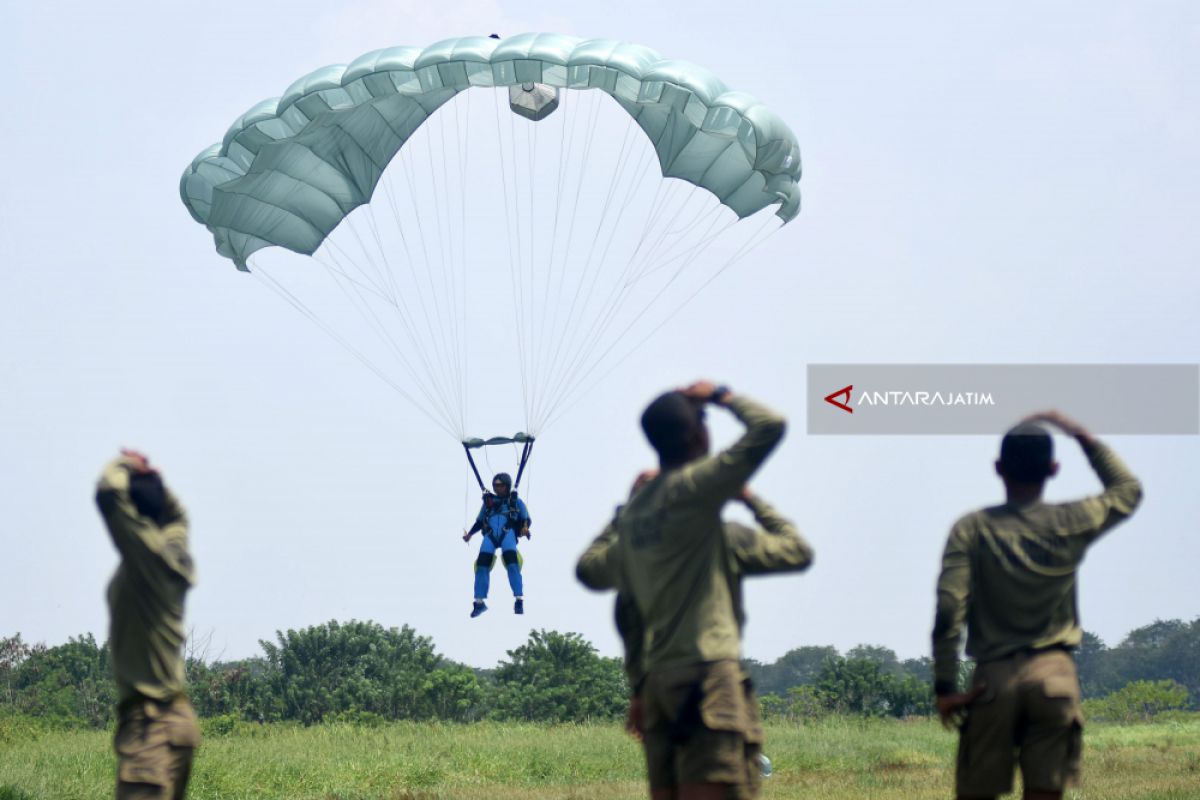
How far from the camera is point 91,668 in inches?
2010

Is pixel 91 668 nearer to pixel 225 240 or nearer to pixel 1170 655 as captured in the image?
pixel 225 240

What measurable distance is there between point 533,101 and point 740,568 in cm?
1338

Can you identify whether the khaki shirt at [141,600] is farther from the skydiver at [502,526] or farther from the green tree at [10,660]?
the green tree at [10,660]

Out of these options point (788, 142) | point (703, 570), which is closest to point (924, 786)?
point (788, 142)

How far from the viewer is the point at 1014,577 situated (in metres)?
5.51

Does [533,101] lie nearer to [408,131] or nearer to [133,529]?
[408,131]

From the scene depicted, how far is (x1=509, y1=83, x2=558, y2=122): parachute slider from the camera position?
1775cm

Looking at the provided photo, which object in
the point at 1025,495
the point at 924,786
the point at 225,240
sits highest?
the point at 225,240

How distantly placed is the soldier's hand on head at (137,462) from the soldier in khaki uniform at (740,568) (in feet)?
5.25

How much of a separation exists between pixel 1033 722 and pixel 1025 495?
772 mm

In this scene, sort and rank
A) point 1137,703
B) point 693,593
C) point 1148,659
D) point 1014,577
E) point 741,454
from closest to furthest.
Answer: point 741,454, point 693,593, point 1014,577, point 1137,703, point 1148,659

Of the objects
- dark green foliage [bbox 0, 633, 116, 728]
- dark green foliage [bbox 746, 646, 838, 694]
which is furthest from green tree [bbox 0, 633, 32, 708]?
dark green foliage [bbox 746, 646, 838, 694]

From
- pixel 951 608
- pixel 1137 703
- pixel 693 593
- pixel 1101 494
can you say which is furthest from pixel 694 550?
pixel 1137 703

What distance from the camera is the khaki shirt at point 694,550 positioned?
4734 millimetres
